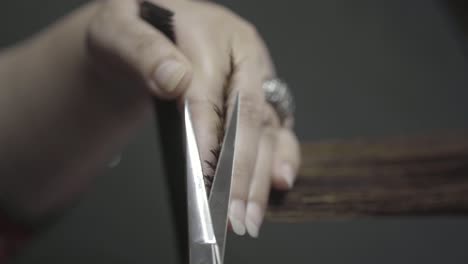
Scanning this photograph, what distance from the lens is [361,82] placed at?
476mm

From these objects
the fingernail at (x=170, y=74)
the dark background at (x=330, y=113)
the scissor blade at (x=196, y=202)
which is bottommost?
the dark background at (x=330, y=113)

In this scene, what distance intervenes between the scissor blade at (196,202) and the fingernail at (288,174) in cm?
14

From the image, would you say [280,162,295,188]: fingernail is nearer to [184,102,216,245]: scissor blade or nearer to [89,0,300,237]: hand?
[89,0,300,237]: hand

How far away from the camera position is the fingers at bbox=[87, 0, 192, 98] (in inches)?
8.2

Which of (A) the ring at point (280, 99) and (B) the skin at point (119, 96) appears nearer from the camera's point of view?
(B) the skin at point (119, 96)

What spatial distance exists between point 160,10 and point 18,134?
0.20m

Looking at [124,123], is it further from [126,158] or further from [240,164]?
[240,164]

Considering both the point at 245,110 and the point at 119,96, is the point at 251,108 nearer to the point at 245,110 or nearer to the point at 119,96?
the point at 245,110

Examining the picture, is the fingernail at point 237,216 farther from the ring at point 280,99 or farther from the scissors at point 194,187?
the ring at point 280,99

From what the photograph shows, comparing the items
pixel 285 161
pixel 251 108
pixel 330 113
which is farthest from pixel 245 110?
pixel 330 113

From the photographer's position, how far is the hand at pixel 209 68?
19 centimetres

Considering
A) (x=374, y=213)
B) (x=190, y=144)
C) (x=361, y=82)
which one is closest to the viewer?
(x=190, y=144)

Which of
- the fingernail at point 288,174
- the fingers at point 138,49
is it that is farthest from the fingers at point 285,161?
the fingers at point 138,49

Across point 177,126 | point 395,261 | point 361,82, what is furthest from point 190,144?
point 361,82
